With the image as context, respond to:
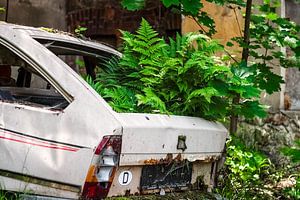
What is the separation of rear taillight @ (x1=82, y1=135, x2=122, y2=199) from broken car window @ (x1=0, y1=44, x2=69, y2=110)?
452 millimetres

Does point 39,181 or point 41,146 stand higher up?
point 41,146

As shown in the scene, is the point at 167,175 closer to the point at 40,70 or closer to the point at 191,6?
the point at 40,70

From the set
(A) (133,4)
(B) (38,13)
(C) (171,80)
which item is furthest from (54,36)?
(B) (38,13)

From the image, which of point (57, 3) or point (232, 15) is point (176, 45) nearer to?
point (232, 15)

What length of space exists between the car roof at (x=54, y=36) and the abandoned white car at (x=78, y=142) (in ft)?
0.08

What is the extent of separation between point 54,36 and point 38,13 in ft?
20.9

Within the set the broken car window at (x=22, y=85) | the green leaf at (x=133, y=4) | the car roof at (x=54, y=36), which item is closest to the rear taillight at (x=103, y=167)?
the broken car window at (x=22, y=85)

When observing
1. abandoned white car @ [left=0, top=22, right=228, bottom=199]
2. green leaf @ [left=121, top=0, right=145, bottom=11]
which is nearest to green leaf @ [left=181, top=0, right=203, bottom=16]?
green leaf @ [left=121, top=0, right=145, bottom=11]

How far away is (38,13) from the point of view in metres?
10.3

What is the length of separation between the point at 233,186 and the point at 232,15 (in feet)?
11.5

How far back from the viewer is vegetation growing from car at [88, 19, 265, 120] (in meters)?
3.91

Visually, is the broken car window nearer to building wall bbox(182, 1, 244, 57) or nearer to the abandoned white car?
the abandoned white car

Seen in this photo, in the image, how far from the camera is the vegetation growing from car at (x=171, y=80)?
3910 millimetres

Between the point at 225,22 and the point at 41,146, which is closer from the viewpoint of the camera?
the point at 41,146
